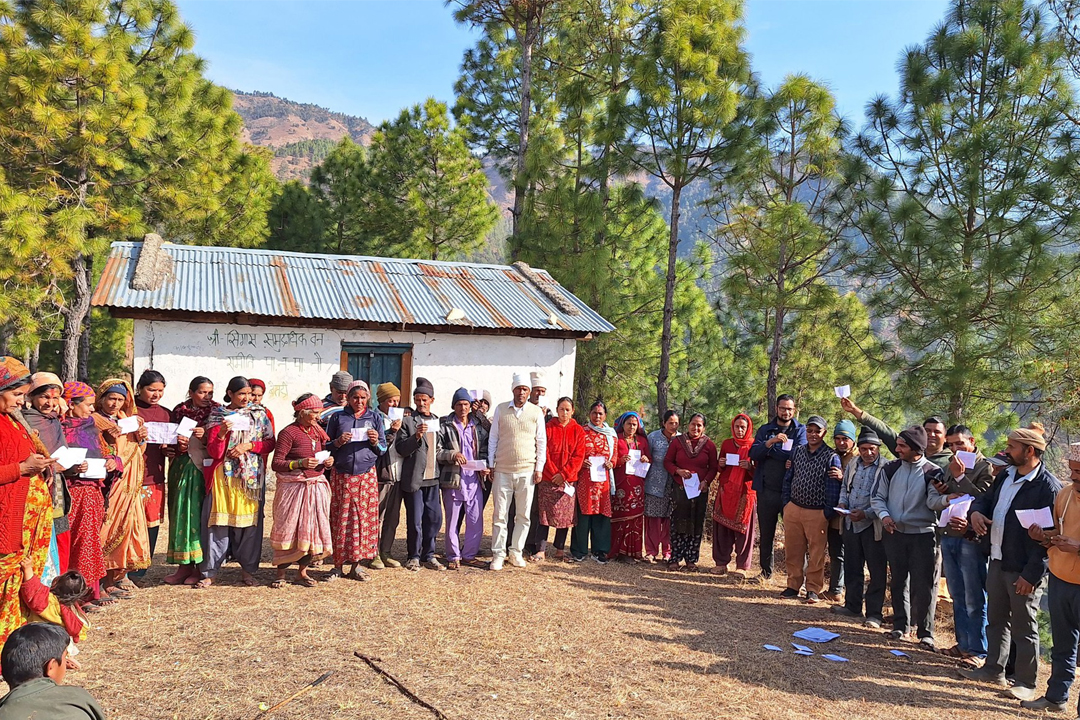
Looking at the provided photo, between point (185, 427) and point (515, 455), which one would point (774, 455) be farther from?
point (185, 427)

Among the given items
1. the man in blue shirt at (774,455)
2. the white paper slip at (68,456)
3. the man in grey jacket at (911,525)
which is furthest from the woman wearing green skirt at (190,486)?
the man in grey jacket at (911,525)

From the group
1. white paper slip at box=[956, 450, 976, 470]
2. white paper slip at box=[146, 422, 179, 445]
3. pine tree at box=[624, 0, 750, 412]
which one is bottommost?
white paper slip at box=[146, 422, 179, 445]

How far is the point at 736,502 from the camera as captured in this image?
7688 millimetres

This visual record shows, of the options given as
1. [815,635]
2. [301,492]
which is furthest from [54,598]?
[815,635]

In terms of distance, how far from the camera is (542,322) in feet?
39.5

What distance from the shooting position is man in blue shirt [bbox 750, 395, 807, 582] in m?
7.16

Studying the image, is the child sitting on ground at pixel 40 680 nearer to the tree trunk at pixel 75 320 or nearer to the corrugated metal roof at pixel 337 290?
the corrugated metal roof at pixel 337 290

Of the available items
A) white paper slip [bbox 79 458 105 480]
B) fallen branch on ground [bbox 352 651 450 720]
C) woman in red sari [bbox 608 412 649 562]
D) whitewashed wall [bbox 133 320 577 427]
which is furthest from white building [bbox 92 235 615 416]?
fallen branch on ground [bbox 352 651 450 720]

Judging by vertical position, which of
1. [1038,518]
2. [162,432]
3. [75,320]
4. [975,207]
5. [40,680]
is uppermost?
[975,207]

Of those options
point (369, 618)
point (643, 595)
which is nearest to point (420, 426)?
point (369, 618)

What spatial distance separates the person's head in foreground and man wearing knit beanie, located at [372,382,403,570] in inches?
162

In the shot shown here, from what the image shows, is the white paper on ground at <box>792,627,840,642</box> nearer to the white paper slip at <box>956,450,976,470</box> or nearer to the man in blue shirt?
the man in blue shirt

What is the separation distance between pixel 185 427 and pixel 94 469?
0.82m

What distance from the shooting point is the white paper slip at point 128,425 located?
5508 mm
